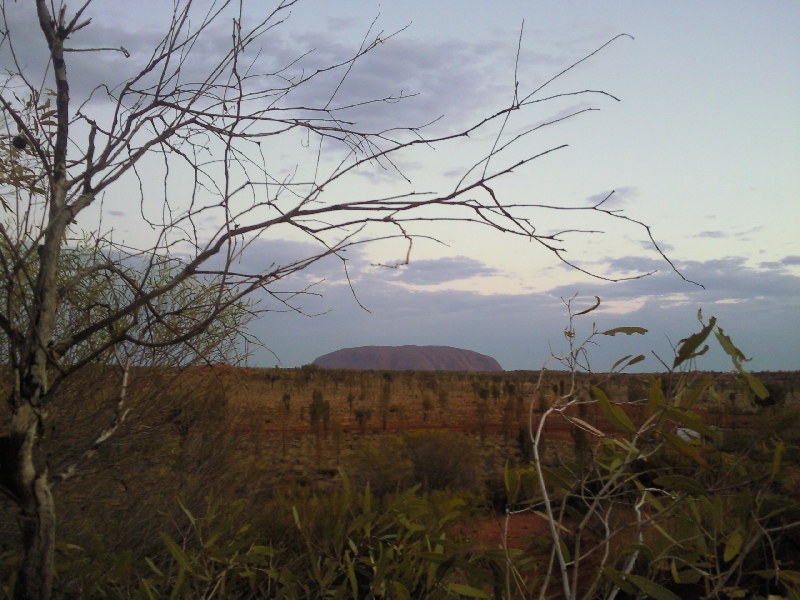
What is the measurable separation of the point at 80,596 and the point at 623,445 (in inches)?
93.9

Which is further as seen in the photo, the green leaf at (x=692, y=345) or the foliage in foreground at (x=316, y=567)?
the foliage in foreground at (x=316, y=567)

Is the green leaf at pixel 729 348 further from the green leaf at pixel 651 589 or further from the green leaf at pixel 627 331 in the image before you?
the green leaf at pixel 651 589

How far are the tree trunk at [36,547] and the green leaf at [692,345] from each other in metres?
1.88

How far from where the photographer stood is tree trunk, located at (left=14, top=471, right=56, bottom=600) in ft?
6.09

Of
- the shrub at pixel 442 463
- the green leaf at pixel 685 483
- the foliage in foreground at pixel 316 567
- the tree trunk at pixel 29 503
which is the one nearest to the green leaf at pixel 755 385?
the green leaf at pixel 685 483

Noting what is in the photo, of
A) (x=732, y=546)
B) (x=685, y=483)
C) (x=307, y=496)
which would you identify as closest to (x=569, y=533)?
(x=732, y=546)

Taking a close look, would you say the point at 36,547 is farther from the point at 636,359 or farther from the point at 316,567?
the point at 636,359

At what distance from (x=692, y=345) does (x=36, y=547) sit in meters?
1.97

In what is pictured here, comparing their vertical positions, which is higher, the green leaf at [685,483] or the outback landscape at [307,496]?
the green leaf at [685,483]

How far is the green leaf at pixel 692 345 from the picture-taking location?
1.61 metres

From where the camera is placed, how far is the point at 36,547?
1.87 metres

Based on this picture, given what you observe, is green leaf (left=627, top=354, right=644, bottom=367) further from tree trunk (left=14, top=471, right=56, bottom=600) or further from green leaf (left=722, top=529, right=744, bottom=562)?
tree trunk (left=14, top=471, right=56, bottom=600)

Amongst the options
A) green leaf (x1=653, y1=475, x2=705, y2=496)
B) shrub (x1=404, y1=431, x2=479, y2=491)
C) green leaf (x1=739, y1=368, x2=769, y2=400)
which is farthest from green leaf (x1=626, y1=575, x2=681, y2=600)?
shrub (x1=404, y1=431, x2=479, y2=491)

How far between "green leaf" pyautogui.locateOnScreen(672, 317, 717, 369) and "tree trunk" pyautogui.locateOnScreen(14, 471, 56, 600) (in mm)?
1877
